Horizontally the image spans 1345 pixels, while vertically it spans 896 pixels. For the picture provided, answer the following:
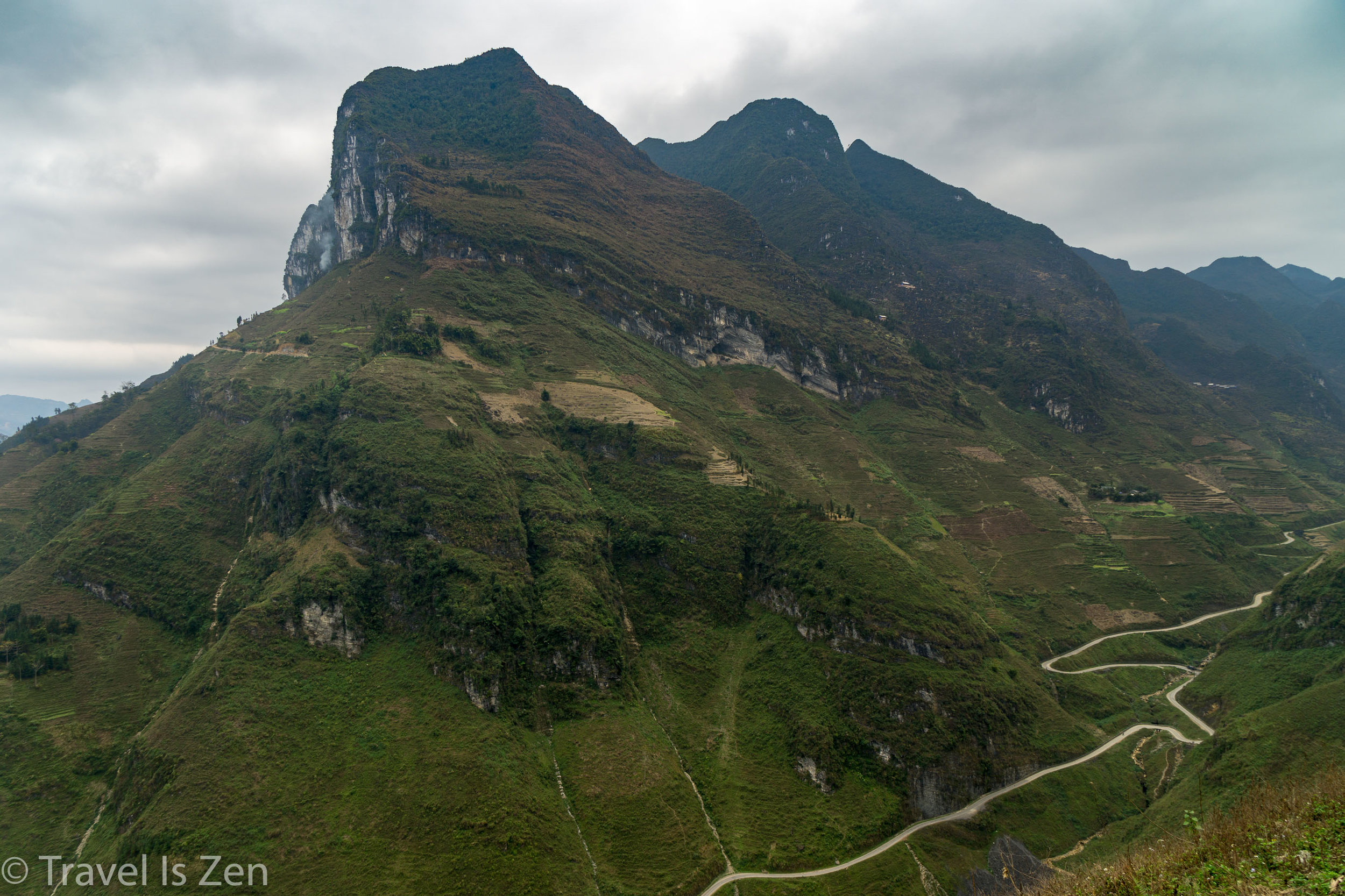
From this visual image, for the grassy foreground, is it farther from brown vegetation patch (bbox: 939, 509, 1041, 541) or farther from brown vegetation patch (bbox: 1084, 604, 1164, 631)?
brown vegetation patch (bbox: 939, 509, 1041, 541)

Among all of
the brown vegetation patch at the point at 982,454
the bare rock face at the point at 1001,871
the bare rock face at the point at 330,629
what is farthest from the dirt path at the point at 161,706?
the brown vegetation patch at the point at 982,454

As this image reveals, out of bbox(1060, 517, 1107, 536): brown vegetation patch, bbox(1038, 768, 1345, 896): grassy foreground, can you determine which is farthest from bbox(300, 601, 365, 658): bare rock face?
bbox(1060, 517, 1107, 536): brown vegetation patch

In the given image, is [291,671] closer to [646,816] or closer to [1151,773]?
[646,816]

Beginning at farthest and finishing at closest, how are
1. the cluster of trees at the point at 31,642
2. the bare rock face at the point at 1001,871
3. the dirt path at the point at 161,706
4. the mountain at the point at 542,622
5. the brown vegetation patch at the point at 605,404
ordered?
the brown vegetation patch at the point at 605,404, the cluster of trees at the point at 31,642, the mountain at the point at 542,622, the dirt path at the point at 161,706, the bare rock face at the point at 1001,871

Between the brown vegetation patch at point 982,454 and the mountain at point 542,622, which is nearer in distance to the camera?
the mountain at point 542,622

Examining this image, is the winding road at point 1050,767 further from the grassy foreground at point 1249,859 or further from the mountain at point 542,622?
the grassy foreground at point 1249,859

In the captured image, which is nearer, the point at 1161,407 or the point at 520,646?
the point at 520,646

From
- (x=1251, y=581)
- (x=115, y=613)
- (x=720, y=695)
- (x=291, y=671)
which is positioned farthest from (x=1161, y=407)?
(x=115, y=613)

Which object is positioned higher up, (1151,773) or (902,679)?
(902,679)
